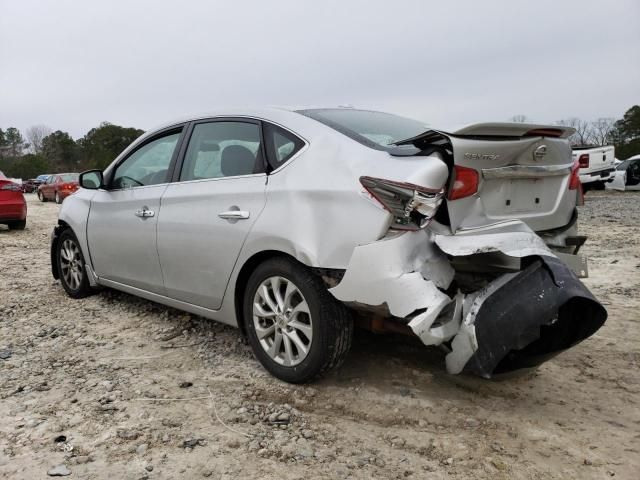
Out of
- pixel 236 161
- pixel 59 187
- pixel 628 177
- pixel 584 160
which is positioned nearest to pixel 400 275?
pixel 236 161

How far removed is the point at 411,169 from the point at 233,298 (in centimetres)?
140

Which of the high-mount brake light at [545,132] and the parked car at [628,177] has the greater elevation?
the high-mount brake light at [545,132]

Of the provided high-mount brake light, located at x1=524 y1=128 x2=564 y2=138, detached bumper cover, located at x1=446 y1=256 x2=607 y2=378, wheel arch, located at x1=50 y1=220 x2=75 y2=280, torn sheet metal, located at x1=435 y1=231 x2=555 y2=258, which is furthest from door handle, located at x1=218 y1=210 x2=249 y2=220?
wheel arch, located at x1=50 y1=220 x2=75 y2=280

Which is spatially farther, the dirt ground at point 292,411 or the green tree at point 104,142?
the green tree at point 104,142

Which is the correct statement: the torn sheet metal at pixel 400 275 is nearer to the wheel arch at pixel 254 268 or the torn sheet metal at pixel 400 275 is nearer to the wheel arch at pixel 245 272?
the wheel arch at pixel 254 268

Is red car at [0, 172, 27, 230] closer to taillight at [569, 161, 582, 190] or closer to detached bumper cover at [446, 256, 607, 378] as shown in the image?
taillight at [569, 161, 582, 190]

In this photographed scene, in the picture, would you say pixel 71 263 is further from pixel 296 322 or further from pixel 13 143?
pixel 13 143

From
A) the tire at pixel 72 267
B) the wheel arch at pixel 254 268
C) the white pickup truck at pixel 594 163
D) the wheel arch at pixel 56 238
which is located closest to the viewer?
the wheel arch at pixel 254 268

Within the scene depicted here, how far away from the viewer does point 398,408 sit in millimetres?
2787

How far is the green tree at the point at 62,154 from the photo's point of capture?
65250mm

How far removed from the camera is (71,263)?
504cm

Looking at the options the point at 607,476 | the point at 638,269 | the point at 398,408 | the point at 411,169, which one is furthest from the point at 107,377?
the point at 638,269

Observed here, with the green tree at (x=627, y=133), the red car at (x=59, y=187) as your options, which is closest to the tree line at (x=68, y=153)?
the red car at (x=59, y=187)

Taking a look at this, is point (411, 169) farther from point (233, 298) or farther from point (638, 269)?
point (638, 269)
